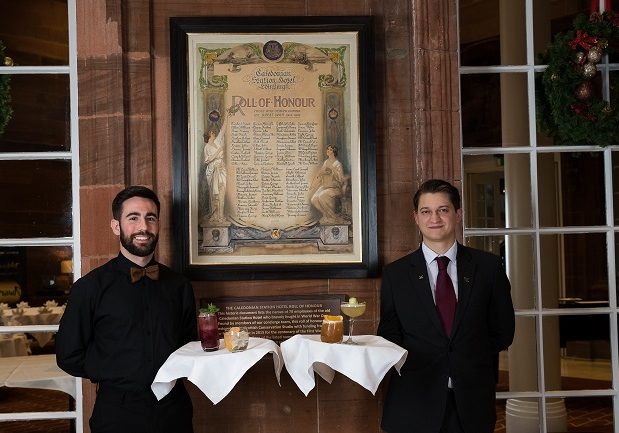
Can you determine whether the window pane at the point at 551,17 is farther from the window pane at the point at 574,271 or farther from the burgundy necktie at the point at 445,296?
the burgundy necktie at the point at 445,296

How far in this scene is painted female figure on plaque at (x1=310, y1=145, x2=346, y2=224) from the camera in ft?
15.4

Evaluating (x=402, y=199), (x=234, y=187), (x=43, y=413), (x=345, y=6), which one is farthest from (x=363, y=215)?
(x=43, y=413)

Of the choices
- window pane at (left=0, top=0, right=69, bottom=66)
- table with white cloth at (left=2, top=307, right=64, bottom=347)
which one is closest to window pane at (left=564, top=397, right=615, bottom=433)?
table with white cloth at (left=2, top=307, right=64, bottom=347)

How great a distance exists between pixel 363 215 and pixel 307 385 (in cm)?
139

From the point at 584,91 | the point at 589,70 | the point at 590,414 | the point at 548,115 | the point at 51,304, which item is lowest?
the point at 590,414

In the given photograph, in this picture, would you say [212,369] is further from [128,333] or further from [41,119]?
[41,119]

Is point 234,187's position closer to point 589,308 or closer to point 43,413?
point 43,413

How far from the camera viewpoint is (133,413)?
3660 mm

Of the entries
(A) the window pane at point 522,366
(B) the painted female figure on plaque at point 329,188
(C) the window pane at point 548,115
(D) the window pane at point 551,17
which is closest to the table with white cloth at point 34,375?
(B) the painted female figure on plaque at point 329,188

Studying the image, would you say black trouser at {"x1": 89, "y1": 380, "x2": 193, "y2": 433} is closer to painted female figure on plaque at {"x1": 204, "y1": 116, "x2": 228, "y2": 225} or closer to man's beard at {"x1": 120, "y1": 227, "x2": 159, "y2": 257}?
man's beard at {"x1": 120, "y1": 227, "x2": 159, "y2": 257}

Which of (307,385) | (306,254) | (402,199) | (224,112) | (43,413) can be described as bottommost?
(43,413)

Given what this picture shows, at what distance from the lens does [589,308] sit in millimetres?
5023

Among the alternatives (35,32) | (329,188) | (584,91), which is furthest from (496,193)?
(35,32)

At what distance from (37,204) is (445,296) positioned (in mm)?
2482
